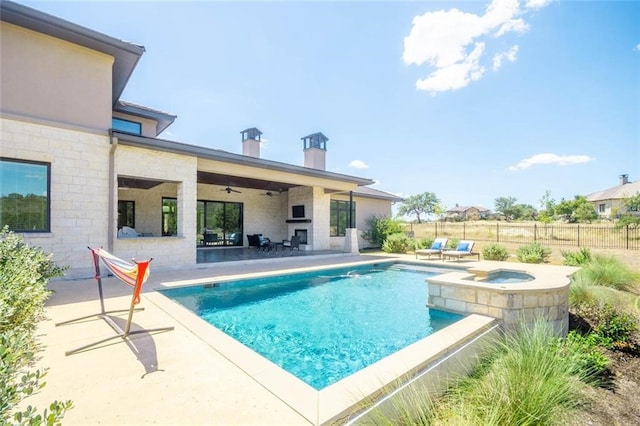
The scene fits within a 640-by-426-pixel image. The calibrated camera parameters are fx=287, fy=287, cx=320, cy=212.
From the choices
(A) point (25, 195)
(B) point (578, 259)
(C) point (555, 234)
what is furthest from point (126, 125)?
(C) point (555, 234)

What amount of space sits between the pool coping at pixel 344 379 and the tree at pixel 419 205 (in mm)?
66355

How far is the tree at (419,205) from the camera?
67000 millimetres

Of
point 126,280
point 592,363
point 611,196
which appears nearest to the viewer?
point 126,280

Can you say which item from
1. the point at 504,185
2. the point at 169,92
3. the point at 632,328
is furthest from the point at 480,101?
the point at 504,185

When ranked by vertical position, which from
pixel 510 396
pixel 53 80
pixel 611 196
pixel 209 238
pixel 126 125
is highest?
pixel 126 125

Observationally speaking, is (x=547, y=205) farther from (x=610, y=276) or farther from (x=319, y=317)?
(x=319, y=317)

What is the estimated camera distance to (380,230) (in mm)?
18656

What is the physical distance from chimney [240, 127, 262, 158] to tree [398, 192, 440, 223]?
55940 millimetres

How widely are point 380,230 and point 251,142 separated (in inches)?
381

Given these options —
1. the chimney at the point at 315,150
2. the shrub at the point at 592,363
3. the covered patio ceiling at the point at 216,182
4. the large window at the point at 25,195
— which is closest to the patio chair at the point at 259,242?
the covered patio ceiling at the point at 216,182

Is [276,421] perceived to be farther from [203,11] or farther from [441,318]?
[203,11]

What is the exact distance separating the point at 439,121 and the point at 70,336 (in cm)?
2058

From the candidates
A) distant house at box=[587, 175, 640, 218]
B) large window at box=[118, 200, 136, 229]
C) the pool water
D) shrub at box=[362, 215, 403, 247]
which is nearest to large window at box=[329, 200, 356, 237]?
shrub at box=[362, 215, 403, 247]

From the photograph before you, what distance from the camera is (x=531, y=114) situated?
16328 mm
